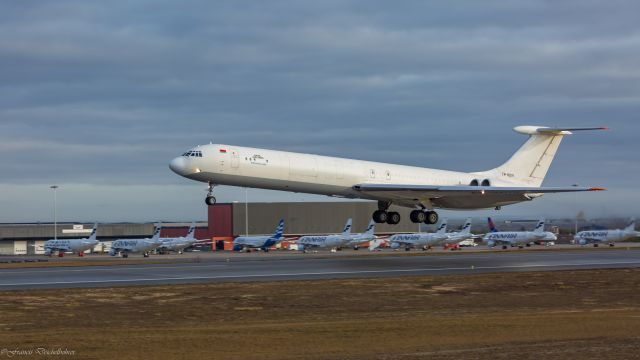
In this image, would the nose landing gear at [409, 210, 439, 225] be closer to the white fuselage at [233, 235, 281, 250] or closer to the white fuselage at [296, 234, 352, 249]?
the white fuselage at [296, 234, 352, 249]

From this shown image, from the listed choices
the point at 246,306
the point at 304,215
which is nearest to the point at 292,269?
the point at 246,306

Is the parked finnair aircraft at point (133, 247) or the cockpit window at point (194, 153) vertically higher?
the cockpit window at point (194, 153)

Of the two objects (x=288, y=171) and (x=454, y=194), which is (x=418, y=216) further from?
(x=288, y=171)

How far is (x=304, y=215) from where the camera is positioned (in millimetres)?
139625

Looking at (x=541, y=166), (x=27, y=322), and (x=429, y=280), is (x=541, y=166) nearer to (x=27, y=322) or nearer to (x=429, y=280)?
(x=429, y=280)

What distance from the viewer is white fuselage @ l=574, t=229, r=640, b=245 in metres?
120

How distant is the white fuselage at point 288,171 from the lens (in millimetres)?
50500

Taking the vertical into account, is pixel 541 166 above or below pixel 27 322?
above

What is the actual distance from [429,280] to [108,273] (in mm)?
21624

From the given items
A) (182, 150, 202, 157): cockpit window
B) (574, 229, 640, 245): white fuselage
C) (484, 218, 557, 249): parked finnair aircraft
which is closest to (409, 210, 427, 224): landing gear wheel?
(182, 150, 202, 157): cockpit window

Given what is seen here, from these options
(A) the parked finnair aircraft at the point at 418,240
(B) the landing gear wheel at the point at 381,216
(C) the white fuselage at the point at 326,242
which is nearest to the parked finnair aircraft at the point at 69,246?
(C) the white fuselage at the point at 326,242

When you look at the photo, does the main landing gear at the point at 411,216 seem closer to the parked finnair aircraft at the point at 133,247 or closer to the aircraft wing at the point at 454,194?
the aircraft wing at the point at 454,194

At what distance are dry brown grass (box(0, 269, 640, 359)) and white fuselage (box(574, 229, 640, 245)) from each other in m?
75.3

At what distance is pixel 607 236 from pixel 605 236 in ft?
1.06
